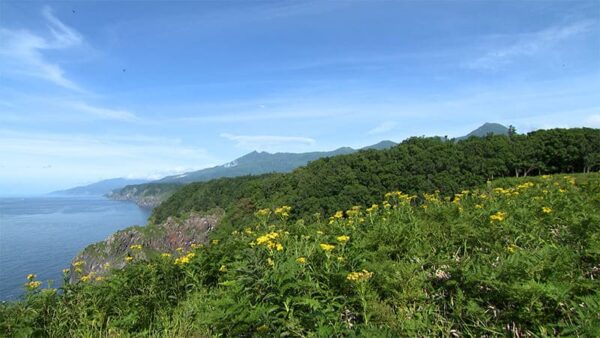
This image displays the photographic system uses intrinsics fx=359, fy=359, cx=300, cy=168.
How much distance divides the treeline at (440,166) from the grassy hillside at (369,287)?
6272 centimetres

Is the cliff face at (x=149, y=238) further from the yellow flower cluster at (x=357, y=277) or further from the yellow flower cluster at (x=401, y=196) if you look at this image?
the yellow flower cluster at (x=357, y=277)

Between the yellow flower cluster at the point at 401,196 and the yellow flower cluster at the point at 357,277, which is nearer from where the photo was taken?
the yellow flower cluster at the point at 357,277

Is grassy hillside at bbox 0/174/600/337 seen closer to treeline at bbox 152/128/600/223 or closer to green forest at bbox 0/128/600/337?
green forest at bbox 0/128/600/337

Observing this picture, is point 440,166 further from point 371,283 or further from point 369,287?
point 369,287

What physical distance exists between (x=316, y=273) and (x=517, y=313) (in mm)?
2038

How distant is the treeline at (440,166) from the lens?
7244 centimetres

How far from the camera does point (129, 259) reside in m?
6.03

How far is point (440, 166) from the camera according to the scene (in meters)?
76.5

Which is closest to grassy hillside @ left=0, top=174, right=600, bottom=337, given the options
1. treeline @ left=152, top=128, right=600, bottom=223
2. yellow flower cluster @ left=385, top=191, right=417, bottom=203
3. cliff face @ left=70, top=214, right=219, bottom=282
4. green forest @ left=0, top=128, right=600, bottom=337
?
green forest @ left=0, top=128, right=600, bottom=337

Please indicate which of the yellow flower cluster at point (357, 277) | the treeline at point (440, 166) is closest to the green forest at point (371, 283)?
the yellow flower cluster at point (357, 277)

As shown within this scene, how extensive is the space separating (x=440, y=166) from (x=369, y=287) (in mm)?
78020

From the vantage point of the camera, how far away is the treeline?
72438mm

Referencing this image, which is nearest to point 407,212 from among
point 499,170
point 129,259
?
point 129,259

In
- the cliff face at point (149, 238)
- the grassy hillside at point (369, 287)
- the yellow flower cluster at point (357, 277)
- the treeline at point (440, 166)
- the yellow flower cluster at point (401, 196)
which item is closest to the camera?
the grassy hillside at point (369, 287)
